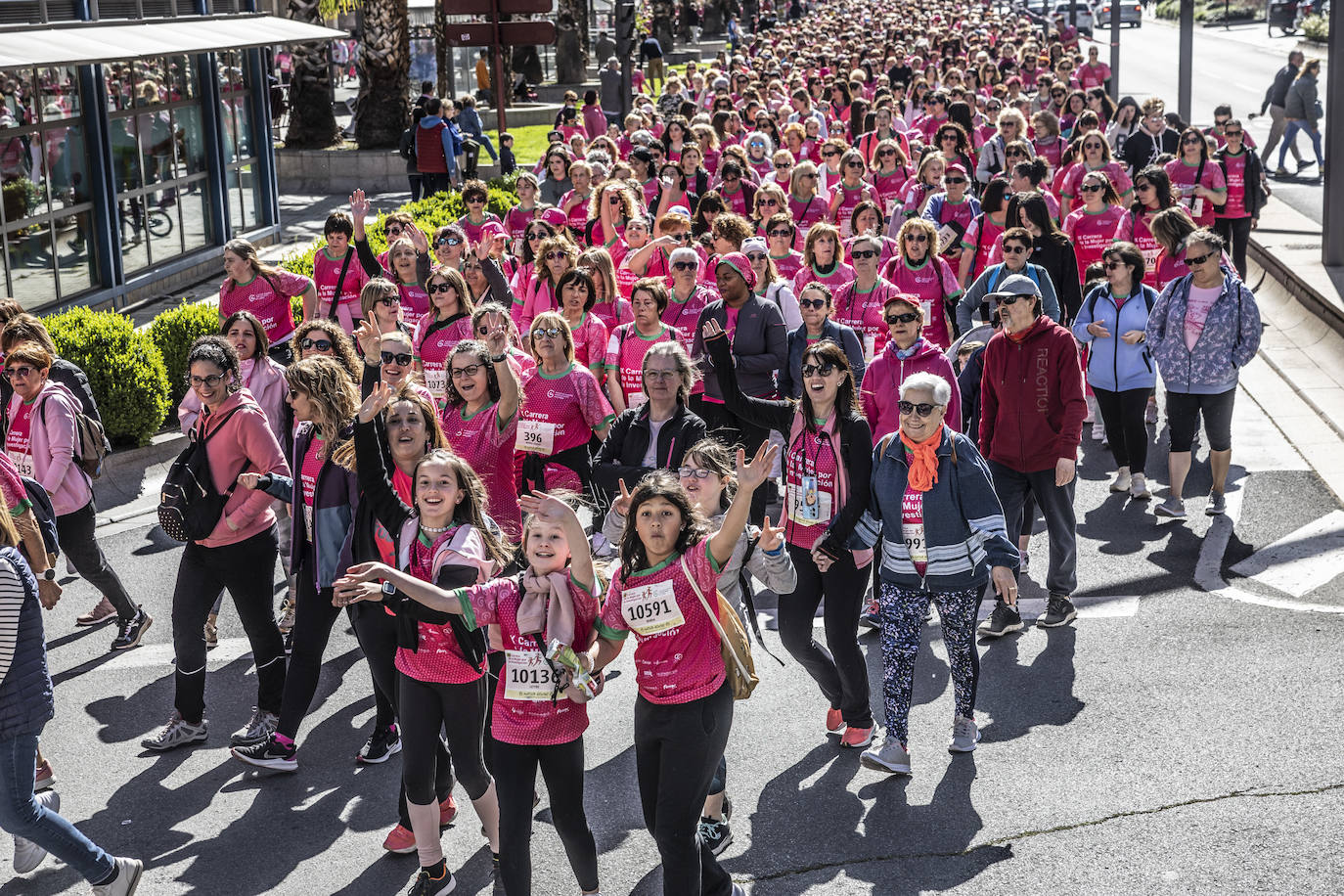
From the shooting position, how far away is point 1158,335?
9930 mm

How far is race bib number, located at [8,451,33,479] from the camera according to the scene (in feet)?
27.0

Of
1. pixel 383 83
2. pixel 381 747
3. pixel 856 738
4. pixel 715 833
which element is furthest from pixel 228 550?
pixel 383 83

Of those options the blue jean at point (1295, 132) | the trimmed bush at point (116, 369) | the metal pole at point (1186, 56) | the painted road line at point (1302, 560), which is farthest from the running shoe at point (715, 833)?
the metal pole at point (1186, 56)

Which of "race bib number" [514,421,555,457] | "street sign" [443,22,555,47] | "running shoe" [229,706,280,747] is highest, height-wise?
"street sign" [443,22,555,47]

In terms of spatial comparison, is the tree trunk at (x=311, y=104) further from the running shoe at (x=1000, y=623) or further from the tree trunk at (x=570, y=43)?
the running shoe at (x=1000, y=623)

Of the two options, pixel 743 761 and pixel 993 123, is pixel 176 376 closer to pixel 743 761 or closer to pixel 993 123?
pixel 743 761

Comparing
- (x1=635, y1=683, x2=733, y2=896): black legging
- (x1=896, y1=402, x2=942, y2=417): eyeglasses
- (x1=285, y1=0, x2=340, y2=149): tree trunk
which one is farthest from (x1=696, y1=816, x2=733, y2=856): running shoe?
(x1=285, y1=0, x2=340, y2=149): tree trunk

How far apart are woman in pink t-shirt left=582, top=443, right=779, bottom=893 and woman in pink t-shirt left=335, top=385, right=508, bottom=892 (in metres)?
0.61

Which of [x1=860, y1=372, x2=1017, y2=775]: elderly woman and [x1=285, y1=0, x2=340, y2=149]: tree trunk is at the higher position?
[x1=285, y1=0, x2=340, y2=149]: tree trunk

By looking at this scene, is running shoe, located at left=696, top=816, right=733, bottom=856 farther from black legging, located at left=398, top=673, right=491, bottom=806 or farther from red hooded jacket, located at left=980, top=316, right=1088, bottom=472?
red hooded jacket, located at left=980, top=316, right=1088, bottom=472

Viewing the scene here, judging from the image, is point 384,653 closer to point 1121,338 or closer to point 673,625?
point 673,625

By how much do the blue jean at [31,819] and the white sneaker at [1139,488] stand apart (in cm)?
708

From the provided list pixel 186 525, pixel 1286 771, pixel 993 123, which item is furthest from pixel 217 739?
pixel 993 123

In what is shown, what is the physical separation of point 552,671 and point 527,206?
9.12 meters
